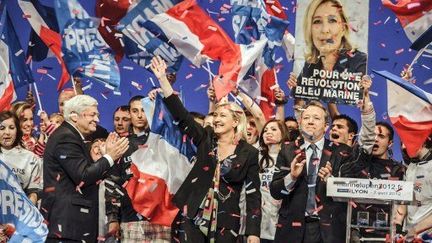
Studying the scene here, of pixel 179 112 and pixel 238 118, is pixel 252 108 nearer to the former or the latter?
pixel 238 118

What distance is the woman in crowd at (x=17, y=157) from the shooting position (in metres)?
9.78

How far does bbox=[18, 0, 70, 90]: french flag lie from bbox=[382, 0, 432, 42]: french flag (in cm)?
352

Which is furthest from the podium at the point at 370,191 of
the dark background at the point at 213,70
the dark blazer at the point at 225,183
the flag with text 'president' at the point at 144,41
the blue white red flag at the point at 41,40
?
the blue white red flag at the point at 41,40

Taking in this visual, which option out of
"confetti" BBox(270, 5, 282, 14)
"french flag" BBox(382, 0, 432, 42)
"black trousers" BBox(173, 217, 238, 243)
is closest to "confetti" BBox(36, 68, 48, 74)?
"confetti" BBox(270, 5, 282, 14)

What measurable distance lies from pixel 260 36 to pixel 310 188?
2230 millimetres

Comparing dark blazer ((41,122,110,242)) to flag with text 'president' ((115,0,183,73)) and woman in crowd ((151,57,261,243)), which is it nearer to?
woman in crowd ((151,57,261,243))

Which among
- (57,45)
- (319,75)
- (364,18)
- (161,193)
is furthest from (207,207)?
(57,45)

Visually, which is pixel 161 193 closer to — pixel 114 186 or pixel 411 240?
pixel 114 186

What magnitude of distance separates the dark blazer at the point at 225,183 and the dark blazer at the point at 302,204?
23 cm

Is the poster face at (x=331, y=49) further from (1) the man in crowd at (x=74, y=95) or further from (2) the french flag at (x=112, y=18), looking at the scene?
(1) the man in crowd at (x=74, y=95)

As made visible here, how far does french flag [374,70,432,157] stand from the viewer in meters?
9.54

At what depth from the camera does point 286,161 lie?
350 inches

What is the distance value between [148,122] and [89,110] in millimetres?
1050

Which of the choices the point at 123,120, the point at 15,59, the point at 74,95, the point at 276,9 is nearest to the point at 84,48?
the point at 74,95
